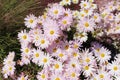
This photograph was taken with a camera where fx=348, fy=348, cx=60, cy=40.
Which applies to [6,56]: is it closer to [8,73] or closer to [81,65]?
[8,73]

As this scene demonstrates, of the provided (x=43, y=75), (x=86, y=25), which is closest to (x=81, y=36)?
(x=86, y=25)

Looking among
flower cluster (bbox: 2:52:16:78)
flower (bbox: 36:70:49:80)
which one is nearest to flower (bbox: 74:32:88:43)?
flower (bbox: 36:70:49:80)

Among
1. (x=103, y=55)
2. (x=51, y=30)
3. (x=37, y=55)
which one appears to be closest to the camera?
(x=51, y=30)

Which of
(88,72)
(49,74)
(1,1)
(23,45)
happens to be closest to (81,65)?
(88,72)

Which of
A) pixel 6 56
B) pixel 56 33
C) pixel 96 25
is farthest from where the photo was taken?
pixel 6 56

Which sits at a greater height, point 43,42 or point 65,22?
point 65,22

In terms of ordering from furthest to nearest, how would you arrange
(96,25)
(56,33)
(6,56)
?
(6,56) < (96,25) < (56,33)

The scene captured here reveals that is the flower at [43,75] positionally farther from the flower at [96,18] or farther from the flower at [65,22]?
the flower at [96,18]

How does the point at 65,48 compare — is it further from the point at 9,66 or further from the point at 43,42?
the point at 9,66

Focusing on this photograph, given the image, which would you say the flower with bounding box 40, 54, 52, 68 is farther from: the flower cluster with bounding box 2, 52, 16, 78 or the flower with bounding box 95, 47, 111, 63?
the flower with bounding box 95, 47, 111, 63
